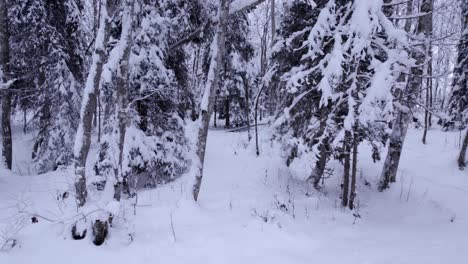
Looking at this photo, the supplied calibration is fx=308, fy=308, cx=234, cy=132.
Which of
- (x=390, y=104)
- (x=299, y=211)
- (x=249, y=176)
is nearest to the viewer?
(x=390, y=104)

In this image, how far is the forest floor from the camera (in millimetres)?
4676

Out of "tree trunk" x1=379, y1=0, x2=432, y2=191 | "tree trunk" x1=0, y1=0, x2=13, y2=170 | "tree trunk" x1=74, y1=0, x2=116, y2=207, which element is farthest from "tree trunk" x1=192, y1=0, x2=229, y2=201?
"tree trunk" x1=0, y1=0, x2=13, y2=170

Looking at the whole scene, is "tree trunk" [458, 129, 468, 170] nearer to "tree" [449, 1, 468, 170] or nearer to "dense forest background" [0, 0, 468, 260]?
"dense forest background" [0, 0, 468, 260]

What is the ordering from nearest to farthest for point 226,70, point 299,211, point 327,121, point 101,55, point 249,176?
1. point 101,55
2. point 299,211
3. point 327,121
4. point 249,176
5. point 226,70

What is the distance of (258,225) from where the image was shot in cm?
572

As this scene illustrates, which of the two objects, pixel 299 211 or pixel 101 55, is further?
pixel 299 211

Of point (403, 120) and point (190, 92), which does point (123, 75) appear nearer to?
point (190, 92)

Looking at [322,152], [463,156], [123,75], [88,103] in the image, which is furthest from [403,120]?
[88,103]

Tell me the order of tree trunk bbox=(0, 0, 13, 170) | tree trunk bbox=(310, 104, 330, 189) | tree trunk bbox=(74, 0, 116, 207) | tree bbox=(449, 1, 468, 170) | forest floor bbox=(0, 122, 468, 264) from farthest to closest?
tree bbox=(449, 1, 468, 170)
tree trunk bbox=(0, 0, 13, 170)
tree trunk bbox=(310, 104, 330, 189)
tree trunk bbox=(74, 0, 116, 207)
forest floor bbox=(0, 122, 468, 264)

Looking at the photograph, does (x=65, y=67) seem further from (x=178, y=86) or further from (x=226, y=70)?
(x=226, y=70)

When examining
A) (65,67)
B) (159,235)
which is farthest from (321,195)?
(65,67)

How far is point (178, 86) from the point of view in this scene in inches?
406

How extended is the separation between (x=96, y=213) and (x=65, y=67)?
9263 millimetres

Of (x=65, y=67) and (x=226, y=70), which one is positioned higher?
(x=226, y=70)
